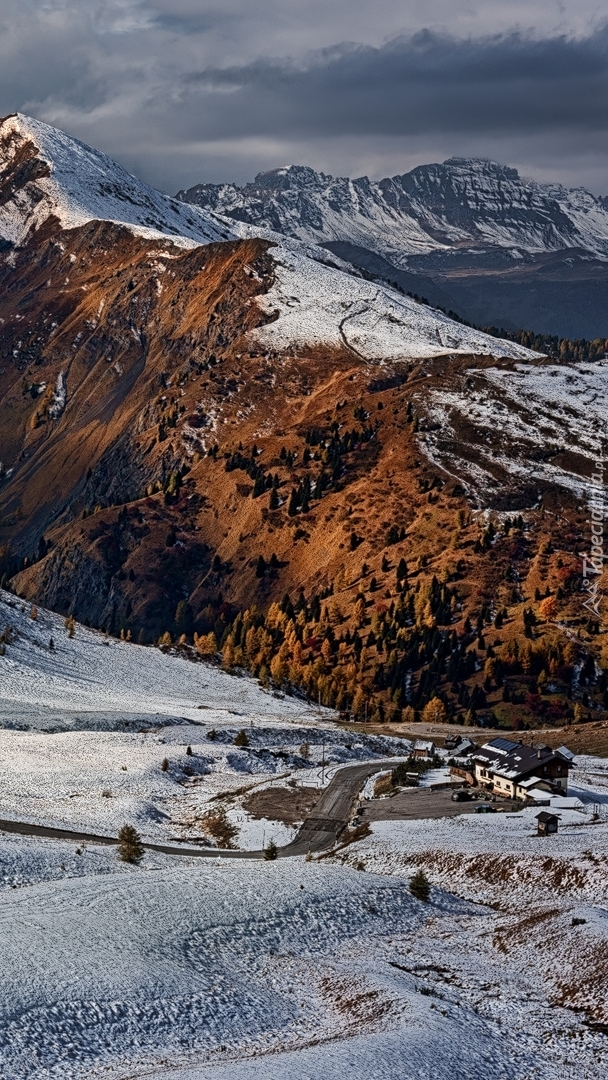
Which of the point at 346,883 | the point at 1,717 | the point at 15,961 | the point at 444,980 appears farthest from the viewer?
the point at 1,717

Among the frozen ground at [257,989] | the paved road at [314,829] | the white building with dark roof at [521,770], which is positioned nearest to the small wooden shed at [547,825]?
the white building with dark roof at [521,770]

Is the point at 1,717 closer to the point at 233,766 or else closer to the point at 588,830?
the point at 233,766

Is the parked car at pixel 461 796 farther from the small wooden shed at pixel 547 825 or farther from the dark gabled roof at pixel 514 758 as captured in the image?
the small wooden shed at pixel 547 825

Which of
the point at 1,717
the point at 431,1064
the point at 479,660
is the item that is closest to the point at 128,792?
the point at 1,717

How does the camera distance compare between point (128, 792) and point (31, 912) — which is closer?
point (31, 912)

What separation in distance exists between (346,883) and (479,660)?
12281cm

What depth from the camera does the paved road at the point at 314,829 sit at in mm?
80562

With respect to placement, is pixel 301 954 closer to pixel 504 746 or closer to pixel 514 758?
pixel 514 758

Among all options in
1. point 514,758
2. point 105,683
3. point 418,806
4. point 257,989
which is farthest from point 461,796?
point 105,683

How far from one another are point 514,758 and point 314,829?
71.6 feet

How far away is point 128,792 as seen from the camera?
338 feet

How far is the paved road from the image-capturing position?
80.6 metres

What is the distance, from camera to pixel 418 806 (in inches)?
3959

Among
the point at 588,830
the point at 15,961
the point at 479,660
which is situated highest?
the point at 479,660
